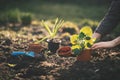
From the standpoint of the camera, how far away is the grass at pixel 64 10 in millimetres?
7509

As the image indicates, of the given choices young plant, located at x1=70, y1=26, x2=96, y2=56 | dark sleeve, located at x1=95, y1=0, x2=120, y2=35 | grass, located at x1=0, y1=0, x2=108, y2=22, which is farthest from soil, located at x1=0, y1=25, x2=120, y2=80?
grass, located at x1=0, y1=0, x2=108, y2=22

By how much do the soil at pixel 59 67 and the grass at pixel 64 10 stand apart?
11.0 feet

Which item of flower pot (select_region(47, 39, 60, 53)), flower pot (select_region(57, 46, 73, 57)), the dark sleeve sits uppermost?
the dark sleeve

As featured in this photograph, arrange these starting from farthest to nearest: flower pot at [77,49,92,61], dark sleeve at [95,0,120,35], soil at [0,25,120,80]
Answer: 1. dark sleeve at [95,0,120,35]
2. flower pot at [77,49,92,61]
3. soil at [0,25,120,80]

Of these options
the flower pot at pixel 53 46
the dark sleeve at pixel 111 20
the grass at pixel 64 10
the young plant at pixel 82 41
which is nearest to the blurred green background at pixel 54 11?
the grass at pixel 64 10

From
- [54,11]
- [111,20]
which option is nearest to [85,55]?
[111,20]

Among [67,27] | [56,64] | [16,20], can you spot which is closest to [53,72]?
[56,64]

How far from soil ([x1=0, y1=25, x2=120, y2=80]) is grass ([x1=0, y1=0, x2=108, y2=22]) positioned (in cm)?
335

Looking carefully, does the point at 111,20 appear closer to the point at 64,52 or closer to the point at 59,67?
the point at 64,52

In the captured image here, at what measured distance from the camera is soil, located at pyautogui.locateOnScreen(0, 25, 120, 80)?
317 centimetres

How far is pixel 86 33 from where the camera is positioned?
369cm

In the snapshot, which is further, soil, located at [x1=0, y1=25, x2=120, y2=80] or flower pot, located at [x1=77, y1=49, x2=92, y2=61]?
flower pot, located at [x1=77, y1=49, x2=92, y2=61]

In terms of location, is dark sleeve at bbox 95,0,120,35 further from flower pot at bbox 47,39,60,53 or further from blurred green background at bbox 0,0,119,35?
blurred green background at bbox 0,0,119,35

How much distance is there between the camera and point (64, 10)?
8602mm
